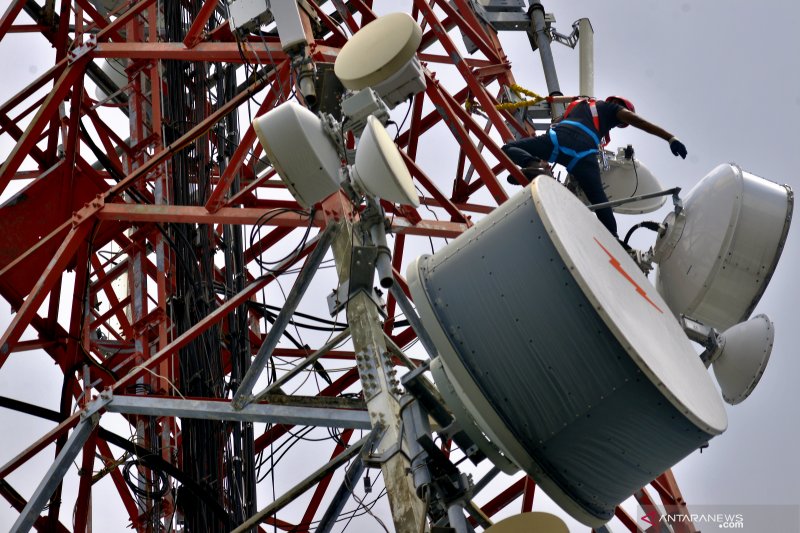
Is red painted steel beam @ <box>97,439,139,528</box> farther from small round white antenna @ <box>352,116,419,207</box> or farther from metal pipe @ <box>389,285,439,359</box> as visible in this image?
small round white antenna @ <box>352,116,419,207</box>

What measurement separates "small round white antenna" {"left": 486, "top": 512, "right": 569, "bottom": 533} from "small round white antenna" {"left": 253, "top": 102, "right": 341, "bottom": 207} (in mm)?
3243

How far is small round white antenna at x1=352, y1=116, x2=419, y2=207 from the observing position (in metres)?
9.89

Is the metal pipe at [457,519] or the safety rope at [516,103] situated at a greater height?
the safety rope at [516,103]

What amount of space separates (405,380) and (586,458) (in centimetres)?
128

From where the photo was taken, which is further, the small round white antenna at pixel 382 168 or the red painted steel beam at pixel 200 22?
the red painted steel beam at pixel 200 22

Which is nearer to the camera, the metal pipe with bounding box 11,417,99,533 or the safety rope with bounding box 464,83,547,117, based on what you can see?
the metal pipe with bounding box 11,417,99,533

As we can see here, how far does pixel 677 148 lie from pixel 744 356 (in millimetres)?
2250

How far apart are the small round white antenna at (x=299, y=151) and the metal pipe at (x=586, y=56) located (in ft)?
17.3

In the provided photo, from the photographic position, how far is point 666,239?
457 inches

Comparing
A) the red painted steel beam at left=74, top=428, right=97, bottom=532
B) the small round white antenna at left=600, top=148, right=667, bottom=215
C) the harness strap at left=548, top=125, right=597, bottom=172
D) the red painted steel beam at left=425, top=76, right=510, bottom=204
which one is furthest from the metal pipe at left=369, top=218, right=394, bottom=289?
the small round white antenna at left=600, top=148, right=667, bottom=215

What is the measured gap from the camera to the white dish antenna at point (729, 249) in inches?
439

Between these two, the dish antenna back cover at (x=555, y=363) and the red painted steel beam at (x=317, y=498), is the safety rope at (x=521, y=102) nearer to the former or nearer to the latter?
the red painted steel beam at (x=317, y=498)

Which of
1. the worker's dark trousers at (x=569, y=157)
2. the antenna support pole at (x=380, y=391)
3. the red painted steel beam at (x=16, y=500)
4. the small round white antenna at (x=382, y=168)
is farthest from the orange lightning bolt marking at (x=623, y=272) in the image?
the red painted steel beam at (x=16, y=500)

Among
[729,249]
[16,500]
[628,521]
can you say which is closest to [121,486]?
[16,500]
